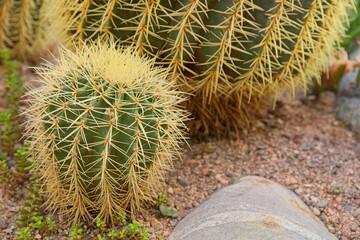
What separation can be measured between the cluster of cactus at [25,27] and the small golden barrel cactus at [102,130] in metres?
1.43

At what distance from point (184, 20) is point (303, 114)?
1259 mm

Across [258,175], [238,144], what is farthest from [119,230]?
[238,144]

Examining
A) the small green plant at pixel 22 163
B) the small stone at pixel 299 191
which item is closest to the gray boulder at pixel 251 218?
the small stone at pixel 299 191

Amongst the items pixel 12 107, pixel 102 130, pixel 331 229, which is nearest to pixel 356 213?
pixel 331 229

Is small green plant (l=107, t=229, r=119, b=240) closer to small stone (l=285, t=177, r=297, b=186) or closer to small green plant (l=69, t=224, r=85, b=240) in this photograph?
small green plant (l=69, t=224, r=85, b=240)

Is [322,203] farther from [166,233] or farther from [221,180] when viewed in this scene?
[166,233]

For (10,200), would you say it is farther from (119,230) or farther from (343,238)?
(343,238)

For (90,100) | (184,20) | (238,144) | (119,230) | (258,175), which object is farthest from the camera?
(238,144)

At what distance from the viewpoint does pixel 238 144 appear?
3.11 meters

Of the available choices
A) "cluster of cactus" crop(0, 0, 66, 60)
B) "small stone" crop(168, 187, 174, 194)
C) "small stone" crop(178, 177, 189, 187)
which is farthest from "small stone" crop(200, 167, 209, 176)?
"cluster of cactus" crop(0, 0, 66, 60)

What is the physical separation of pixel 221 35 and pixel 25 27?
1.64 meters

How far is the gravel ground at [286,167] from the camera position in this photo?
2535mm

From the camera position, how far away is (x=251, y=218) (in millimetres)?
2168

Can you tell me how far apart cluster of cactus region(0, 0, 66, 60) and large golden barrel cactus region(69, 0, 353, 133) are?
36.9 inches
